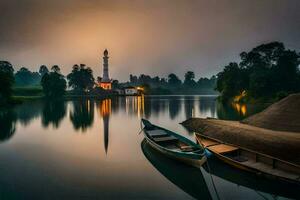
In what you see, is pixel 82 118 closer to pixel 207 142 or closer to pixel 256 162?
pixel 207 142

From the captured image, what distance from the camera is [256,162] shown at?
13.6 metres

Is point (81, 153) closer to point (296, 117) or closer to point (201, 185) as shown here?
point (201, 185)

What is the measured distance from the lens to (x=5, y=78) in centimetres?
6122

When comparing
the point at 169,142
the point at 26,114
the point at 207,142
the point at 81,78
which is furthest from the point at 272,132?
the point at 81,78

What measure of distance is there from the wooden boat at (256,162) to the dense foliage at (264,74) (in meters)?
46.2

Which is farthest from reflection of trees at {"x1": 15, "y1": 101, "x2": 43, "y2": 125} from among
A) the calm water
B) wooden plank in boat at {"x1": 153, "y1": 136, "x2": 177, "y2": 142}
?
wooden plank in boat at {"x1": 153, "y1": 136, "x2": 177, "y2": 142}

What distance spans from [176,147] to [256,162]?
5807 mm

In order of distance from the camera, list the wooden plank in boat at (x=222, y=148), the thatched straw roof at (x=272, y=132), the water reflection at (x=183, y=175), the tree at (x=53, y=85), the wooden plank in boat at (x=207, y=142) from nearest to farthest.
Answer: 1. the water reflection at (x=183, y=175)
2. the thatched straw roof at (x=272, y=132)
3. the wooden plank in boat at (x=222, y=148)
4. the wooden plank in boat at (x=207, y=142)
5. the tree at (x=53, y=85)

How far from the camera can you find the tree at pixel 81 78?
422ft

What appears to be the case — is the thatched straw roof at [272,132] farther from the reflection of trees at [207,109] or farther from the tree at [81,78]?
the tree at [81,78]

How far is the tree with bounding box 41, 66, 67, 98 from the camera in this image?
104 metres

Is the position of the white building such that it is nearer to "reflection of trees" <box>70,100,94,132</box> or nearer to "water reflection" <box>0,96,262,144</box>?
"water reflection" <box>0,96,262,144</box>

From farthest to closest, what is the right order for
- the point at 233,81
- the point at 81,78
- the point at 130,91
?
the point at 130,91
the point at 81,78
the point at 233,81

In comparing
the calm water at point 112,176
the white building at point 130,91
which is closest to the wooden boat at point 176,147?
the calm water at point 112,176
